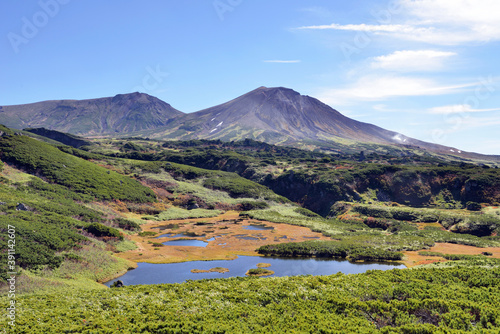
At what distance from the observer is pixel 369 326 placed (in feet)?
60.9

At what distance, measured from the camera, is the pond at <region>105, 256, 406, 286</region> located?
33719 mm

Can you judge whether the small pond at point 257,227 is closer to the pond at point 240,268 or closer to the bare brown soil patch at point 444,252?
the pond at point 240,268

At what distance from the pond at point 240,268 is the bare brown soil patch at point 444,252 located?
10.9 ft

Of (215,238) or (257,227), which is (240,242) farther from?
(257,227)

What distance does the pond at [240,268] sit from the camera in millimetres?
33719

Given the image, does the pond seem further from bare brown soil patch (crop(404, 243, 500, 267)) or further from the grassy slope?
the grassy slope

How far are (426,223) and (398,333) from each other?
209ft

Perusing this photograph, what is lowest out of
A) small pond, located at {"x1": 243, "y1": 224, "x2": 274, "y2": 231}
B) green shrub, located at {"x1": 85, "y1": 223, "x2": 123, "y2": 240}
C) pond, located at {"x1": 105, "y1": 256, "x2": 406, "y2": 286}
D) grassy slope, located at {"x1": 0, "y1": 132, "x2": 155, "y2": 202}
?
small pond, located at {"x1": 243, "y1": 224, "x2": 274, "y2": 231}

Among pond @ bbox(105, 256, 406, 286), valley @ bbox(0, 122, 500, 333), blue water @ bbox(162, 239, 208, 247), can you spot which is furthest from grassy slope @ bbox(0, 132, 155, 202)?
pond @ bbox(105, 256, 406, 286)

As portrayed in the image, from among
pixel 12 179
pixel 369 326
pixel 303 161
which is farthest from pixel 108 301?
pixel 303 161

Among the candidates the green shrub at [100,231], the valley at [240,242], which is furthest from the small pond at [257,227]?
the green shrub at [100,231]

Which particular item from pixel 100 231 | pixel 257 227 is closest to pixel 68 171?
pixel 100 231

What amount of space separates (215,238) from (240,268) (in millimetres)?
18216

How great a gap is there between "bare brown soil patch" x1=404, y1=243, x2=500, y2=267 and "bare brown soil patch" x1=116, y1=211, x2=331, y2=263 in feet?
A: 54.5
